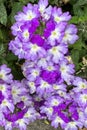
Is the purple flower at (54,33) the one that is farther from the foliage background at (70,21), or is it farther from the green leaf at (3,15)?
the green leaf at (3,15)

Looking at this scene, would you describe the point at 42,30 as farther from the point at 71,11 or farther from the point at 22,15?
the point at 71,11

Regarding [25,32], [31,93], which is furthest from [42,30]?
[31,93]

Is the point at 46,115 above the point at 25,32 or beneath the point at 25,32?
beneath

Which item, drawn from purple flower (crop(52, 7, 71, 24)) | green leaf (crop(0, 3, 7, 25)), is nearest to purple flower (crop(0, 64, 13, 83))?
green leaf (crop(0, 3, 7, 25))

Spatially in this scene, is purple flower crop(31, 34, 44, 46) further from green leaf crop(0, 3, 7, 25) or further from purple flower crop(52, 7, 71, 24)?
green leaf crop(0, 3, 7, 25)

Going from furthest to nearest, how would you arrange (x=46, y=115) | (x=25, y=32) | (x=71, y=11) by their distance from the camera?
(x=71, y=11), (x=46, y=115), (x=25, y=32)

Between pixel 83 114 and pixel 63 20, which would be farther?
pixel 83 114

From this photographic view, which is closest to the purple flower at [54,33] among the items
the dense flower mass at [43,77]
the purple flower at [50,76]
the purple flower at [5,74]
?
the dense flower mass at [43,77]
